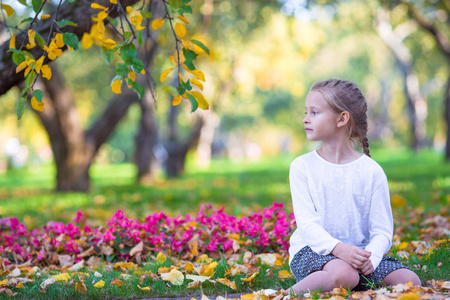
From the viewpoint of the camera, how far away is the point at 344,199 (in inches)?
114

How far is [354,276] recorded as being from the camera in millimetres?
2752

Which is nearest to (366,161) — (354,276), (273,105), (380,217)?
(380,217)

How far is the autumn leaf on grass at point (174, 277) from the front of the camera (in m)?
3.17

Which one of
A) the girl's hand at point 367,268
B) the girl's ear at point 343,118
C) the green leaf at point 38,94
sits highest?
the green leaf at point 38,94

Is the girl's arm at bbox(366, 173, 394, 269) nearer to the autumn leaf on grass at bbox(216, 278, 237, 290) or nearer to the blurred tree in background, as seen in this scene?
the autumn leaf on grass at bbox(216, 278, 237, 290)

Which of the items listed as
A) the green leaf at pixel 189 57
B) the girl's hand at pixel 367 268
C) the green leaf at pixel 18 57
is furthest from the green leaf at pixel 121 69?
the girl's hand at pixel 367 268

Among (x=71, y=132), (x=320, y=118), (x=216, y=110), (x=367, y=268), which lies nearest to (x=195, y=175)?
(x=216, y=110)

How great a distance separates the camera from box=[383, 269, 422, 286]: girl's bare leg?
9.32ft

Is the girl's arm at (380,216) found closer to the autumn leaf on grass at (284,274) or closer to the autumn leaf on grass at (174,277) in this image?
the autumn leaf on grass at (284,274)

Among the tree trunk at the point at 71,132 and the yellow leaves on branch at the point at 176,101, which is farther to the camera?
the tree trunk at the point at 71,132

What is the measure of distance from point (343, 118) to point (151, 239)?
1.99m

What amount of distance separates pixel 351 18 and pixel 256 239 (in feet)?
45.7

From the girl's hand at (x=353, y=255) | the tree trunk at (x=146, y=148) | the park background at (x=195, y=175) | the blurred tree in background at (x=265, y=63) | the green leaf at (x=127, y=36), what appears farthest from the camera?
the tree trunk at (x=146, y=148)

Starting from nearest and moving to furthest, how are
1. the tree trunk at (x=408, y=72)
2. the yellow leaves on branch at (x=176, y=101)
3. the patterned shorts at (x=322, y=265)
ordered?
1. the patterned shorts at (x=322, y=265)
2. the yellow leaves on branch at (x=176, y=101)
3. the tree trunk at (x=408, y=72)
